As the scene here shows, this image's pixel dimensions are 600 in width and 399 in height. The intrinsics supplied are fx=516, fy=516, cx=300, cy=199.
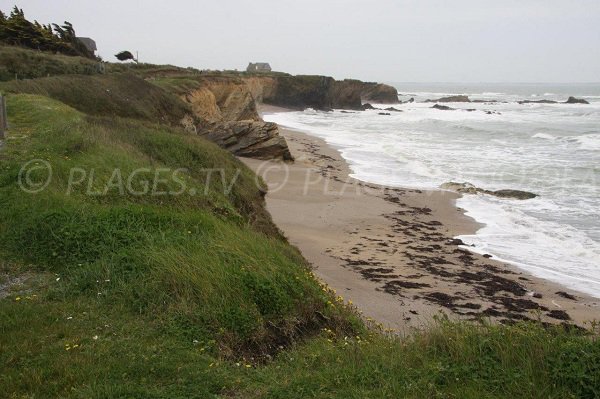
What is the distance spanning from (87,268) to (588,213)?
48.1 ft

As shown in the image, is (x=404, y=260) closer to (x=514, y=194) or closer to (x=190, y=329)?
(x=190, y=329)

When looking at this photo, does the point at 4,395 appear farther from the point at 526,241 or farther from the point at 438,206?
the point at 438,206

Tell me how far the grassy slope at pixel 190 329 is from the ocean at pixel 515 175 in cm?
666

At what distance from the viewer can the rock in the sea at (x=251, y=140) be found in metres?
24.6

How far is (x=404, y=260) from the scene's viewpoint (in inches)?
454

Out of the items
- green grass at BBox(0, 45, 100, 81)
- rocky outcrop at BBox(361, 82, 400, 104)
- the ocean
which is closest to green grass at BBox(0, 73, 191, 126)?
green grass at BBox(0, 45, 100, 81)

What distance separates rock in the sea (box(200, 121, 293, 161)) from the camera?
24.6 m

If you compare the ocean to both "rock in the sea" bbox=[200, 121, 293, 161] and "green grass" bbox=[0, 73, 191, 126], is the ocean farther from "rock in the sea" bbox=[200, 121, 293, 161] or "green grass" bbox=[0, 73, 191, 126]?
"green grass" bbox=[0, 73, 191, 126]

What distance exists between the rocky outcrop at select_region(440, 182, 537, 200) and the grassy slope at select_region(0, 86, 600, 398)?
1290cm

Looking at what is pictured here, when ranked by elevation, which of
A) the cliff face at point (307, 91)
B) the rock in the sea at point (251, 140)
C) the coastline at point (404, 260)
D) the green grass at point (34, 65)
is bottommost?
the coastline at point (404, 260)

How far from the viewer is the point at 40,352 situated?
433 centimetres

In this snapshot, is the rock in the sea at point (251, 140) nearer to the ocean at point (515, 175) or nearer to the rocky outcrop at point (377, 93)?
the ocean at point (515, 175)

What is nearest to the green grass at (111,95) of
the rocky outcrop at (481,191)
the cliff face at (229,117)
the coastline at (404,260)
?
the cliff face at (229,117)

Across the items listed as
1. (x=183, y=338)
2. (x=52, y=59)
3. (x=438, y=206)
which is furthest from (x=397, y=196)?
(x=52, y=59)
